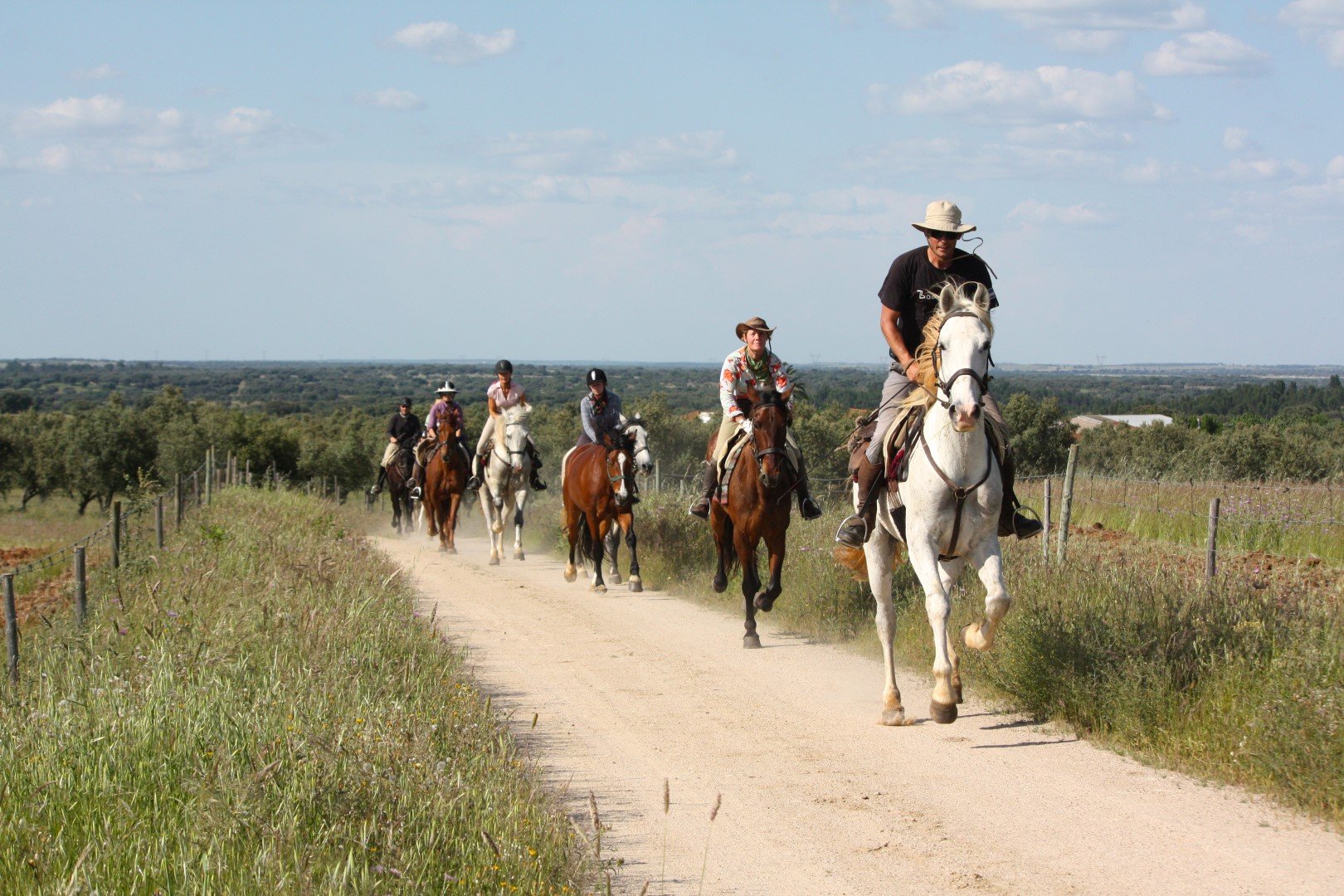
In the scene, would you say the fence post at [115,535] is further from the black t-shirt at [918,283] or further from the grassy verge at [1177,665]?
the black t-shirt at [918,283]

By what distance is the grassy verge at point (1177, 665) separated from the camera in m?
6.86

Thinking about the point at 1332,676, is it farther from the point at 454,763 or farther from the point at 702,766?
the point at 454,763

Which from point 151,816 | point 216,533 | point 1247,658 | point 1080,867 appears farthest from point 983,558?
point 216,533

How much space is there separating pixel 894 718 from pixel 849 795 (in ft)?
5.67

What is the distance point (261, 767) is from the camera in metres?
5.50

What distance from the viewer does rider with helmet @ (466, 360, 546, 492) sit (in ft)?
70.6

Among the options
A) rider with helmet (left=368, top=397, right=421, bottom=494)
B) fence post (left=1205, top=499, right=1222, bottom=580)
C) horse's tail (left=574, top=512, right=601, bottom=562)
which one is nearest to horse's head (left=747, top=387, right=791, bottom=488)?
fence post (left=1205, top=499, right=1222, bottom=580)

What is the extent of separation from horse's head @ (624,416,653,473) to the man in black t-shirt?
749cm

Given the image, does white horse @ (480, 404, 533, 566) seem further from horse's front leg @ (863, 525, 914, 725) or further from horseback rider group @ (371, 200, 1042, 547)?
horse's front leg @ (863, 525, 914, 725)

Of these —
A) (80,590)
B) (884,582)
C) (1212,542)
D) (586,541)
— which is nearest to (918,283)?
(884,582)

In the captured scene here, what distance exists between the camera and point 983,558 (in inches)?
335

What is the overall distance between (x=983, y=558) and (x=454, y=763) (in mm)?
3899

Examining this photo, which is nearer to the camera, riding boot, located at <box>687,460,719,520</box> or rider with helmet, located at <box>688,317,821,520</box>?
rider with helmet, located at <box>688,317,821,520</box>

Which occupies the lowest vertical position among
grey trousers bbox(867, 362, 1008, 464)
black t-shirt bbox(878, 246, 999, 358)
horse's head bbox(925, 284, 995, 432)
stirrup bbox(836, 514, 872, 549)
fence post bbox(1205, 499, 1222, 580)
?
fence post bbox(1205, 499, 1222, 580)
